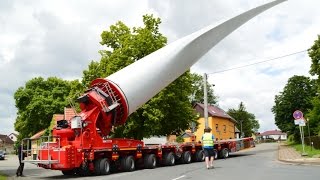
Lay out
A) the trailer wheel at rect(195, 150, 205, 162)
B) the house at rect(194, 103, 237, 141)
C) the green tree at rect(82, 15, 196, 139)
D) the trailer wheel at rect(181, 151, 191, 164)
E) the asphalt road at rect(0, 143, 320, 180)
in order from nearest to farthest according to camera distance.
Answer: the asphalt road at rect(0, 143, 320, 180), the trailer wheel at rect(181, 151, 191, 164), the trailer wheel at rect(195, 150, 205, 162), the green tree at rect(82, 15, 196, 139), the house at rect(194, 103, 237, 141)

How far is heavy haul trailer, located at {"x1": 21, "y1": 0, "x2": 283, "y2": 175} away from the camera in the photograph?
57.1 feet

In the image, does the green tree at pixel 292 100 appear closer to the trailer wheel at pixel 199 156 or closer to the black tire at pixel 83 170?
the trailer wheel at pixel 199 156

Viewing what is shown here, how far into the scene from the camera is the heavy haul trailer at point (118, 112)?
17406 mm

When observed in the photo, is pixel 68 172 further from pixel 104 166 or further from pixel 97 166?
pixel 104 166

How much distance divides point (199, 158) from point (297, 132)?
33.6 metres

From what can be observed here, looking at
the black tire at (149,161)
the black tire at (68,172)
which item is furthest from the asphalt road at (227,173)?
the black tire at (149,161)

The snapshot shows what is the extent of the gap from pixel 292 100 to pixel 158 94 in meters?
34.2

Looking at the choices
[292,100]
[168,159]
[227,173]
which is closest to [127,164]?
A: [168,159]

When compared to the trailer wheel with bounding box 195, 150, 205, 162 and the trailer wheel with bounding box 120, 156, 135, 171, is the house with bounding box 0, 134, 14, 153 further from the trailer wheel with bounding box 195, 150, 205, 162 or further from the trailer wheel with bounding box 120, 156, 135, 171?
the trailer wheel with bounding box 120, 156, 135, 171

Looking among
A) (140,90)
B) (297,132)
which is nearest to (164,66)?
(140,90)

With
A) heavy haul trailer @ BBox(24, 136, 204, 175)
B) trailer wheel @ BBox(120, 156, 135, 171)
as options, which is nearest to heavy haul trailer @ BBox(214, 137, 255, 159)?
heavy haul trailer @ BBox(24, 136, 204, 175)

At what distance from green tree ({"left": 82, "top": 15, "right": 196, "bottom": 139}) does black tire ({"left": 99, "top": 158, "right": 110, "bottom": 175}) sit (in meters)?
11.0

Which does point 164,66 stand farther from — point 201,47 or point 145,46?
point 145,46

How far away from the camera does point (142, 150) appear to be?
20.7m
